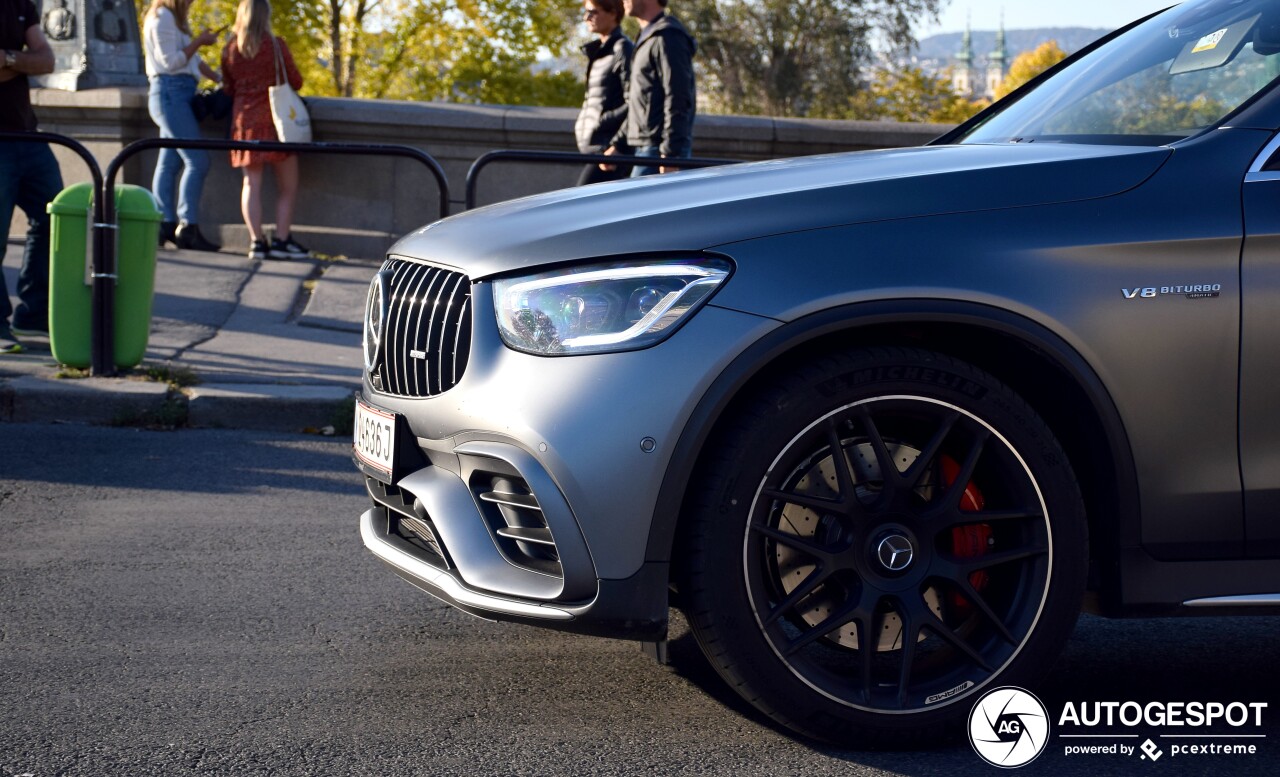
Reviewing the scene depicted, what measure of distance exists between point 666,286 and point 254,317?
21.7 ft

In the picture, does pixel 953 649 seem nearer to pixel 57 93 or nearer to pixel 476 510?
pixel 476 510

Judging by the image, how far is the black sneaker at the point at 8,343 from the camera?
7.31 metres

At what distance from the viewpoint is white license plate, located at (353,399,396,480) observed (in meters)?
3.26

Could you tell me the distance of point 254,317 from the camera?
8.95m

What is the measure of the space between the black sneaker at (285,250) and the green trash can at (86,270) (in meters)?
3.93

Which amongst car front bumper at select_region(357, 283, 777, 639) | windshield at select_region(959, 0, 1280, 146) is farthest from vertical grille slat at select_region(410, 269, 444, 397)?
windshield at select_region(959, 0, 1280, 146)

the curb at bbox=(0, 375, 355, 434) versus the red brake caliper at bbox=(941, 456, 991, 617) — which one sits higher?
the red brake caliper at bbox=(941, 456, 991, 617)

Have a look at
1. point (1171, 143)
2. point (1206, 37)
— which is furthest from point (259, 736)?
point (1206, 37)

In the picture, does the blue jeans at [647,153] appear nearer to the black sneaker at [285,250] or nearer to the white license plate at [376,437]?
the black sneaker at [285,250]

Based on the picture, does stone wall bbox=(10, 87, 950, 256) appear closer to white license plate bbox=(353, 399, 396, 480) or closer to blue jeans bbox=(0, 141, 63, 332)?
blue jeans bbox=(0, 141, 63, 332)

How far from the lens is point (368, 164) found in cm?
1173

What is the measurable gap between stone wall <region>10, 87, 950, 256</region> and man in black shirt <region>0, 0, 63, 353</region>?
A: 12.2ft

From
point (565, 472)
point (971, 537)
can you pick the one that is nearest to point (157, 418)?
point (565, 472)

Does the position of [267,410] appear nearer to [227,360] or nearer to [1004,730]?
[227,360]
